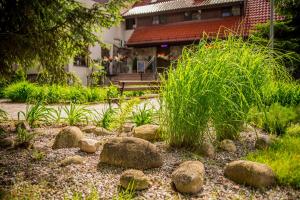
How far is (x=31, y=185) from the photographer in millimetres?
3111

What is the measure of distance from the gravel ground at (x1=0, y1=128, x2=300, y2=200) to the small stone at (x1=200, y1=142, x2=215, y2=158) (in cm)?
7

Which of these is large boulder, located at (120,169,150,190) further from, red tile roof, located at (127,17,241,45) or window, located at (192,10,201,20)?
window, located at (192,10,201,20)

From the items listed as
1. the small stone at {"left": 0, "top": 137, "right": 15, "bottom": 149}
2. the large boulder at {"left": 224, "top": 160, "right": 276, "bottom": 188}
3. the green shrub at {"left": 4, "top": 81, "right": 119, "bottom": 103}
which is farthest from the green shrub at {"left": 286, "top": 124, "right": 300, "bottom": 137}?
the green shrub at {"left": 4, "top": 81, "right": 119, "bottom": 103}

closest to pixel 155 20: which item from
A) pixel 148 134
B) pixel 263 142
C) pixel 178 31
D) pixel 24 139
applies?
pixel 178 31

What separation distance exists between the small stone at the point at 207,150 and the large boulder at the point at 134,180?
1.00m

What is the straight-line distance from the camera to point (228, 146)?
4.12 m

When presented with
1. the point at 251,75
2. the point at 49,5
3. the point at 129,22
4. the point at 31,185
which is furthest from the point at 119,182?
the point at 129,22

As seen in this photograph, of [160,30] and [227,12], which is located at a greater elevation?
[227,12]

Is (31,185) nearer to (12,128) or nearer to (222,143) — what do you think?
(222,143)

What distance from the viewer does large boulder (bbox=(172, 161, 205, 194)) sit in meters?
2.98

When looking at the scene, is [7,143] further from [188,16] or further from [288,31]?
[188,16]

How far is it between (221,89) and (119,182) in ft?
4.88

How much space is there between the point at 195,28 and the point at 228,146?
784 inches

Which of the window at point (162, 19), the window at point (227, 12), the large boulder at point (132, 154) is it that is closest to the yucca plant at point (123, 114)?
the large boulder at point (132, 154)
